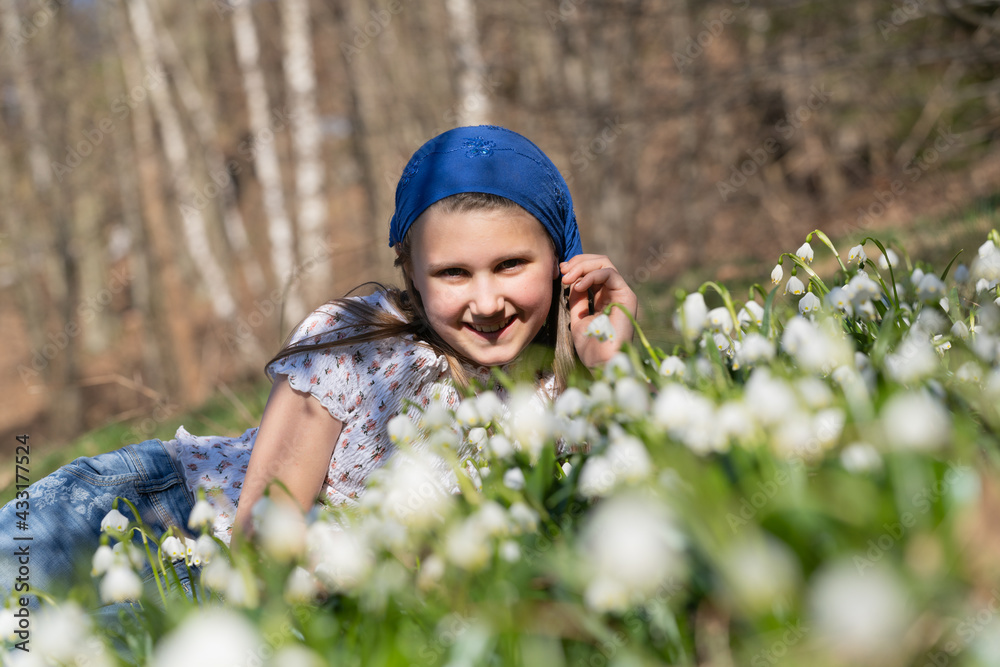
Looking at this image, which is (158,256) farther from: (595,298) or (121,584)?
(121,584)

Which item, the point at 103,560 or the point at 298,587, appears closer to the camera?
the point at 298,587

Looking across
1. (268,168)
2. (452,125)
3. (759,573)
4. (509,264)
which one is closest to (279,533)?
(759,573)

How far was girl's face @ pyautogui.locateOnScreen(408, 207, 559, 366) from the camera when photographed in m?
2.21

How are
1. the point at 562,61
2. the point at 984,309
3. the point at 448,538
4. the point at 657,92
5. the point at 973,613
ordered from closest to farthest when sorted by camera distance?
the point at 973,613
the point at 448,538
the point at 984,309
the point at 657,92
the point at 562,61

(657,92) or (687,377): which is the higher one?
(687,377)

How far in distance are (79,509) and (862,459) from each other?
97.1 inches

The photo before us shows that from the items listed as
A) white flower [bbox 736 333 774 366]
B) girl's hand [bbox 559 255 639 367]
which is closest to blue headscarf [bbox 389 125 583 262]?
girl's hand [bbox 559 255 639 367]

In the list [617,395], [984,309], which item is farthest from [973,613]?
A: [984,309]

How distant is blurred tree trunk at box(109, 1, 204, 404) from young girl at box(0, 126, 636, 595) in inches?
331

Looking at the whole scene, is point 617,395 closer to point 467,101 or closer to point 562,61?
point 467,101

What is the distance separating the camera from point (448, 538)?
4.08 ft

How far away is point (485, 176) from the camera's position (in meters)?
2.27

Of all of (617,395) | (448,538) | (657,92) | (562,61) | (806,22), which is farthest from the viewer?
(806,22)

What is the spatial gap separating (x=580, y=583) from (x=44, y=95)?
44.6 ft
